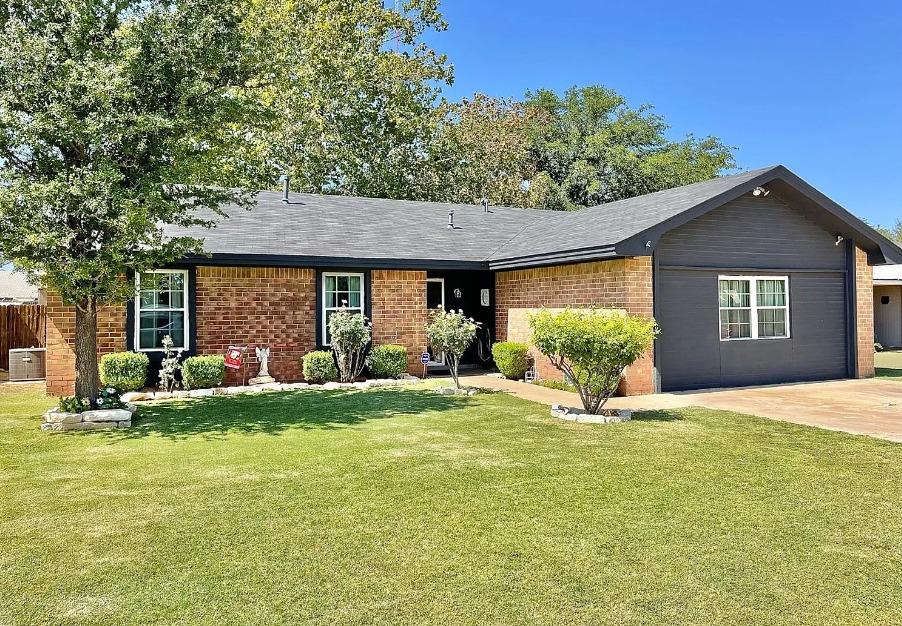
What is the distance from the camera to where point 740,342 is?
41.5 feet

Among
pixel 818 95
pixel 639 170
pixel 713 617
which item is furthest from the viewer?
pixel 818 95

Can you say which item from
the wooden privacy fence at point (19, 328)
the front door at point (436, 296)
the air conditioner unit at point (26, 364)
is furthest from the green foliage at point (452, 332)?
the wooden privacy fence at point (19, 328)

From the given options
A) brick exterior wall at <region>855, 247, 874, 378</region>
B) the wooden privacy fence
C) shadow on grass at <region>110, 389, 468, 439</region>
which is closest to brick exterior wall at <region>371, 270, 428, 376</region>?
shadow on grass at <region>110, 389, 468, 439</region>

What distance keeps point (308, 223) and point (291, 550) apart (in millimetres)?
11864

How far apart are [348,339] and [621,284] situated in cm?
543

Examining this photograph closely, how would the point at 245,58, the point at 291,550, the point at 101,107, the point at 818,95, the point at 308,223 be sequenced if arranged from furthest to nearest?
the point at 818,95 < the point at 308,223 < the point at 245,58 < the point at 101,107 < the point at 291,550

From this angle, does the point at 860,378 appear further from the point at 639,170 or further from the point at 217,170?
the point at 639,170

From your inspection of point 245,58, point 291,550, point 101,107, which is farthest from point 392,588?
point 245,58

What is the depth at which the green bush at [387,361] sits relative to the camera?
13.6 m

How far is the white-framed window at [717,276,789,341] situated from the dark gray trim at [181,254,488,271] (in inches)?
207

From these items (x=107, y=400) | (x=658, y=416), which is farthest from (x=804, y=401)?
(x=107, y=400)

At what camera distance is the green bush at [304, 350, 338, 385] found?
1301 centimetres

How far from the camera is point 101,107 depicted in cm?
857

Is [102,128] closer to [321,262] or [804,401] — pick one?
[321,262]
